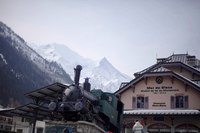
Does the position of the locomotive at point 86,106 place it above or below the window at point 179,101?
below

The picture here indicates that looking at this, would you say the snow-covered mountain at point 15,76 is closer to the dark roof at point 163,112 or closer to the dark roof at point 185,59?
the dark roof at point 163,112

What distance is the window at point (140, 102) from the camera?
27.7 metres

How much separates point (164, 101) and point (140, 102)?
2.45 metres

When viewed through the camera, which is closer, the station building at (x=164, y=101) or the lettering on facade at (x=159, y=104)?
the station building at (x=164, y=101)

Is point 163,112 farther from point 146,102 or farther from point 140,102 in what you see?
point 140,102

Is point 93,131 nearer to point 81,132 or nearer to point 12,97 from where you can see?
point 81,132

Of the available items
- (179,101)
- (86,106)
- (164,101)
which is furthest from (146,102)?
(86,106)

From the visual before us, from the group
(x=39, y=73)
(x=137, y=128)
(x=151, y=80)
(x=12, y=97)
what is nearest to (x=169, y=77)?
(x=151, y=80)

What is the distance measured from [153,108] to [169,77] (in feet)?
11.4

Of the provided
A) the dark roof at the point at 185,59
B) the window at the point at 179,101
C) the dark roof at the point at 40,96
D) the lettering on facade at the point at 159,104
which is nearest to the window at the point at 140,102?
the lettering on facade at the point at 159,104

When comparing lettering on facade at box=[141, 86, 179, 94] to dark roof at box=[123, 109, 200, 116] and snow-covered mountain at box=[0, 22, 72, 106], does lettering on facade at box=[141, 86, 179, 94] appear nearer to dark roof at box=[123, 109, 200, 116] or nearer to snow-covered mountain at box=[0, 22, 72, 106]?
dark roof at box=[123, 109, 200, 116]

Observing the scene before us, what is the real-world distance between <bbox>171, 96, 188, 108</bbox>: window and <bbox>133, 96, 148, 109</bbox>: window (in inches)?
105

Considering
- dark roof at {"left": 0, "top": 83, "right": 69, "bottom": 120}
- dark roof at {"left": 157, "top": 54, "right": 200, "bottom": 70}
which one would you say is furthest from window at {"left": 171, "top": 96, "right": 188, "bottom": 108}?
dark roof at {"left": 0, "top": 83, "right": 69, "bottom": 120}

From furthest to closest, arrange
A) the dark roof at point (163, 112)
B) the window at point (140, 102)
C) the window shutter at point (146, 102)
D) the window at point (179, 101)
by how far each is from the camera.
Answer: the window at point (140, 102)
the window shutter at point (146, 102)
the window at point (179, 101)
the dark roof at point (163, 112)
